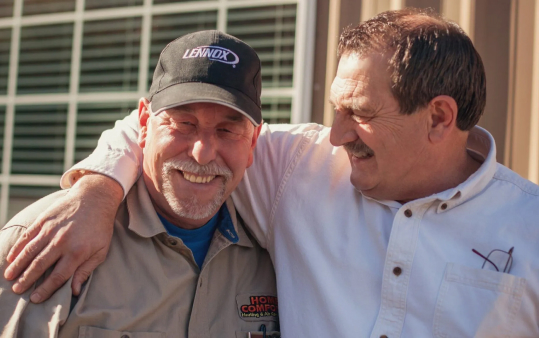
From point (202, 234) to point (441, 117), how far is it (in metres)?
1.03

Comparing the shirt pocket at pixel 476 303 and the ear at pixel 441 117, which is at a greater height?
the ear at pixel 441 117

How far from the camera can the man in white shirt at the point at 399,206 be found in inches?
79.6

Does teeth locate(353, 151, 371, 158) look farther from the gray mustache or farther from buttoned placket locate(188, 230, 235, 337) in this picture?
buttoned placket locate(188, 230, 235, 337)

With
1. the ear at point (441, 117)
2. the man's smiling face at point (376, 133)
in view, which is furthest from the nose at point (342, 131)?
the ear at point (441, 117)

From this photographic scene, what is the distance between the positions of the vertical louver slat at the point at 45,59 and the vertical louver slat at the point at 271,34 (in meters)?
1.37

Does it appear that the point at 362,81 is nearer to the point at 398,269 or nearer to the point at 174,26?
the point at 398,269

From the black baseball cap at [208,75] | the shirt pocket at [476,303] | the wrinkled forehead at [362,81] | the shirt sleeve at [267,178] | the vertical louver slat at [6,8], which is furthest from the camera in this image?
the vertical louver slat at [6,8]

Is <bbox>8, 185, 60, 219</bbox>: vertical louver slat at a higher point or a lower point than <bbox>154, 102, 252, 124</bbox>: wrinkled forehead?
lower

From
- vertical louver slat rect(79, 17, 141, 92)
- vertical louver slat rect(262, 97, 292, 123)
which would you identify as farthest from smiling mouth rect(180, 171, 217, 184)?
vertical louver slat rect(79, 17, 141, 92)

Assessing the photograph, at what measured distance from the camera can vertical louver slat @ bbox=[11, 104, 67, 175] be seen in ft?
14.5

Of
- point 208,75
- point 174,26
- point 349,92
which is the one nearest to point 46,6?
point 174,26

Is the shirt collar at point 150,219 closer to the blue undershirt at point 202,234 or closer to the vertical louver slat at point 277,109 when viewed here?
the blue undershirt at point 202,234

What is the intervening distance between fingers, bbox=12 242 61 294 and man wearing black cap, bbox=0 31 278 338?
10 centimetres

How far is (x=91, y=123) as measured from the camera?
4320 mm
